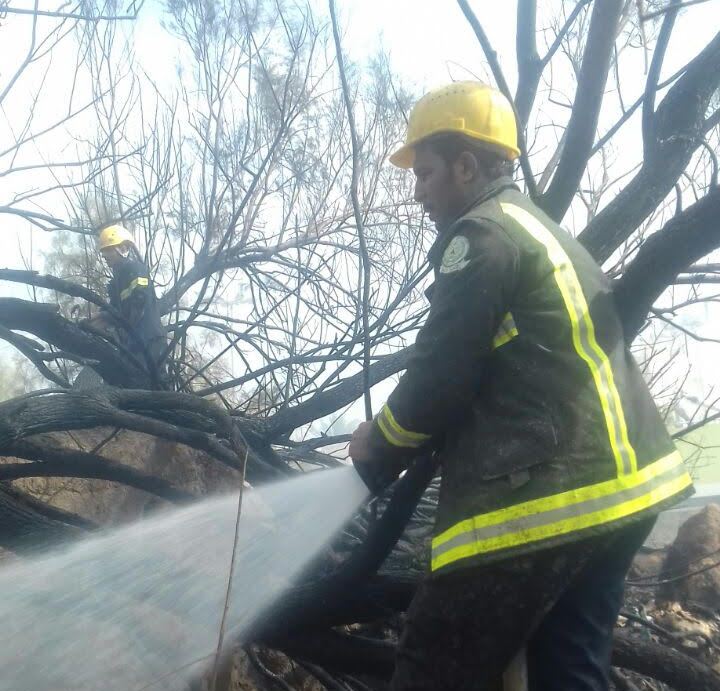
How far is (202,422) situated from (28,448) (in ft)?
2.33

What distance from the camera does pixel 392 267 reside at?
17.4 feet

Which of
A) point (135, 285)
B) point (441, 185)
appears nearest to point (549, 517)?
point (441, 185)

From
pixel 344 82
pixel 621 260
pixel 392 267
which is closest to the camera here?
pixel 344 82

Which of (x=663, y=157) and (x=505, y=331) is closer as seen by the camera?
(x=505, y=331)

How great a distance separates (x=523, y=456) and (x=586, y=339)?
1.03 ft

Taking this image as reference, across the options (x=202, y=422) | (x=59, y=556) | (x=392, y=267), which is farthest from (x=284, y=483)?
(x=392, y=267)

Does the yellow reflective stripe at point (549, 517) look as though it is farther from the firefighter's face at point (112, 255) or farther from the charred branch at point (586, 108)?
the firefighter's face at point (112, 255)

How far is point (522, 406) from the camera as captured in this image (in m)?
1.66

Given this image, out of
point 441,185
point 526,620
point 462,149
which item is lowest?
point 526,620

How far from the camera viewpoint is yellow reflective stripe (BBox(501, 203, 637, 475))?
5.36 feet

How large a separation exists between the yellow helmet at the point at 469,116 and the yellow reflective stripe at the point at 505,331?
0.57 meters

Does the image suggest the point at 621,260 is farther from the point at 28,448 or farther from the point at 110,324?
the point at 110,324

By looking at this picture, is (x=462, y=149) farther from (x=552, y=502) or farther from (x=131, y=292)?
(x=131, y=292)

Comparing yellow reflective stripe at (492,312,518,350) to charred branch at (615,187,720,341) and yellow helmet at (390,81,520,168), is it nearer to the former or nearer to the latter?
charred branch at (615,187,720,341)
